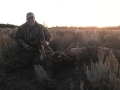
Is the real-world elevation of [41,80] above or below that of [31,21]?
below

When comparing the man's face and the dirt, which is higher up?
the man's face

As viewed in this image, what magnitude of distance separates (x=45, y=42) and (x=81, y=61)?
1.87 metres

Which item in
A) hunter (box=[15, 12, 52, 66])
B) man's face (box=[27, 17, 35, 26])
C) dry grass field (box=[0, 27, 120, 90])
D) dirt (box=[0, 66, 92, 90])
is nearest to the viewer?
dry grass field (box=[0, 27, 120, 90])

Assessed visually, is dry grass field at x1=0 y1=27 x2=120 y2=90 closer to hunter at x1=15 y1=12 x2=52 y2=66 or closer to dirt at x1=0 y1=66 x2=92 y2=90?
dirt at x1=0 y1=66 x2=92 y2=90

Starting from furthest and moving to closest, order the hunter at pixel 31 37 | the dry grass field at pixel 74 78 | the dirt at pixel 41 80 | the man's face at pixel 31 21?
1. the man's face at pixel 31 21
2. the hunter at pixel 31 37
3. the dirt at pixel 41 80
4. the dry grass field at pixel 74 78

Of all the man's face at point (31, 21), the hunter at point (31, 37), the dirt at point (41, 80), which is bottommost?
the dirt at point (41, 80)

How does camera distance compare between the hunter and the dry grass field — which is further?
the hunter

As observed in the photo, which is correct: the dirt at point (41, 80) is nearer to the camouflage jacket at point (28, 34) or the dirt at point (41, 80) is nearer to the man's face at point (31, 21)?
the camouflage jacket at point (28, 34)

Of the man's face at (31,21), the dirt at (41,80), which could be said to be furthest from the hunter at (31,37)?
the dirt at (41,80)

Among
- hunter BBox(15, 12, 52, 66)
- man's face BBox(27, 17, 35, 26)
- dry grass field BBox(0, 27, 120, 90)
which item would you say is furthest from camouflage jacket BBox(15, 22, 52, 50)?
dry grass field BBox(0, 27, 120, 90)

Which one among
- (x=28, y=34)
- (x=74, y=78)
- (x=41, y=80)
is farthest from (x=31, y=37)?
A: (x=74, y=78)

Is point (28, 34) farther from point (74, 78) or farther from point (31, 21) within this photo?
point (74, 78)

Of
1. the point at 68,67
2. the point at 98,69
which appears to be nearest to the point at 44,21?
the point at 68,67

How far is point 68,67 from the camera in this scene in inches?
295
